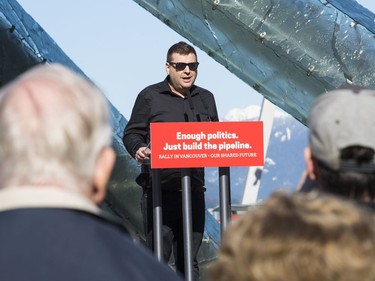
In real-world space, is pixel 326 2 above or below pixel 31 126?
above

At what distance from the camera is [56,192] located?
2301mm

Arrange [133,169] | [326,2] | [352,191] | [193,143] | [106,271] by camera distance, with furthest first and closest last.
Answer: [133,169] → [326,2] → [193,143] → [352,191] → [106,271]

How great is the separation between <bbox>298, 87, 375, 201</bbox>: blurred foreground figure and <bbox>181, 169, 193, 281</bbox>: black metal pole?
3.86 meters

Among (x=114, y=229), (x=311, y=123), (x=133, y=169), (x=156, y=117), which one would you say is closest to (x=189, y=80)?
(x=156, y=117)

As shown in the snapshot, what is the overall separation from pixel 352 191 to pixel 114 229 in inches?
31.3

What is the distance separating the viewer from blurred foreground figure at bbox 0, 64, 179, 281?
2.25 meters

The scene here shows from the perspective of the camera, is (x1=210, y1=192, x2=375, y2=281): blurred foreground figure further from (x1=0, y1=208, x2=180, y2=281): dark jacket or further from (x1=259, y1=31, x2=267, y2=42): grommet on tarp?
(x1=259, y1=31, x2=267, y2=42): grommet on tarp

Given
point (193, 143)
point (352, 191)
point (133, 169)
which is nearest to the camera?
point (352, 191)

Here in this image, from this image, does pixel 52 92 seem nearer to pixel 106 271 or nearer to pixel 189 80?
pixel 106 271

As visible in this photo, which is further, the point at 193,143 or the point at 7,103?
the point at 193,143

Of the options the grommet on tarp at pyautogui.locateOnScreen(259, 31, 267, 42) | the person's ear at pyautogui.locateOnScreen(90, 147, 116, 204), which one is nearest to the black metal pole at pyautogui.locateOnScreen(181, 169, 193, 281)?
the grommet on tarp at pyautogui.locateOnScreen(259, 31, 267, 42)

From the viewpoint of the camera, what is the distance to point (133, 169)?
10586mm

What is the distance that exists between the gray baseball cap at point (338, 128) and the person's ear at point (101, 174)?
782 millimetres

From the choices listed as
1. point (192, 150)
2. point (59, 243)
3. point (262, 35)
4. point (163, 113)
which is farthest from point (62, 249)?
point (262, 35)
